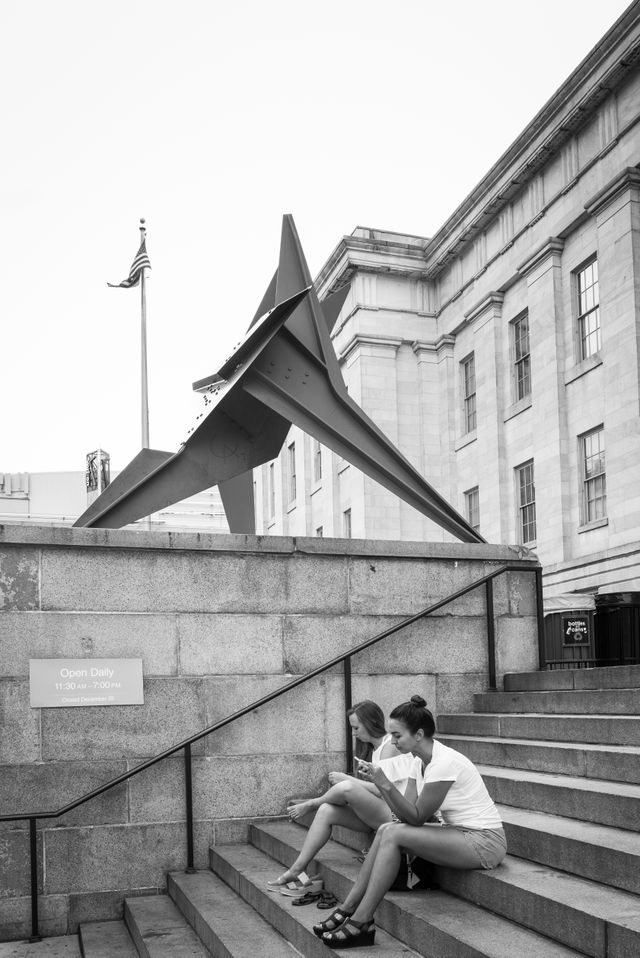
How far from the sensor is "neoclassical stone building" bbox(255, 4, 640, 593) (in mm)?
24344

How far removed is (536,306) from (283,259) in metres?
18.7

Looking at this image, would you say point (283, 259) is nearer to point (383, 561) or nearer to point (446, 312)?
point (383, 561)

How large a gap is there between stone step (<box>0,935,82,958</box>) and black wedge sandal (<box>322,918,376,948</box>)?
3.15m

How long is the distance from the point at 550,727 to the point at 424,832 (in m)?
2.55

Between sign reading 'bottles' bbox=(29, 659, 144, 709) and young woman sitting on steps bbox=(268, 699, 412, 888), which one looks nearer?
young woman sitting on steps bbox=(268, 699, 412, 888)

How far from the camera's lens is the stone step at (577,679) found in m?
7.80

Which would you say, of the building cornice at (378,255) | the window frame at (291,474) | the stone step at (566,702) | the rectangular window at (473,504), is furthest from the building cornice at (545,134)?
the stone step at (566,702)

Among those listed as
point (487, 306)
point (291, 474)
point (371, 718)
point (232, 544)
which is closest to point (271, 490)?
point (291, 474)

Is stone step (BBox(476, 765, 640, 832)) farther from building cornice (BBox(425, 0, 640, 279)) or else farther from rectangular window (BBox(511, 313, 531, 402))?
rectangular window (BBox(511, 313, 531, 402))

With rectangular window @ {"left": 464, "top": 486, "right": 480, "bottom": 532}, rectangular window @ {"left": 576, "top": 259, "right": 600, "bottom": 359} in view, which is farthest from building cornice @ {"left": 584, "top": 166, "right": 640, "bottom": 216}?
rectangular window @ {"left": 464, "top": 486, "right": 480, "bottom": 532}

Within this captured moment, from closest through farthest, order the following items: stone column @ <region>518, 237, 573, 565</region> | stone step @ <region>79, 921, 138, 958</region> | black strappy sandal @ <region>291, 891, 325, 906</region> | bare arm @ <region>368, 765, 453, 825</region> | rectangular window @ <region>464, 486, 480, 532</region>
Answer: bare arm @ <region>368, 765, 453, 825</region>
black strappy sandal @ <region>291, 891, 325, 906</region>
stone step @ <region>79, 921, 138, 958</region>
stone column @ <region>518, 237, 573, 565</region>
rectangular window @ <region>464, 486, 480, 532</region>

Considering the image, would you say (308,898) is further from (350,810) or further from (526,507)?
(526,507)

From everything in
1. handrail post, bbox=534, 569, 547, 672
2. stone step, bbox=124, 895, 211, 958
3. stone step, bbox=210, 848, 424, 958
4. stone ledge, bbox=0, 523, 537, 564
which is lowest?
stone step, bbox=124, 895, 211, 958

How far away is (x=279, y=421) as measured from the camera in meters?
11.5
